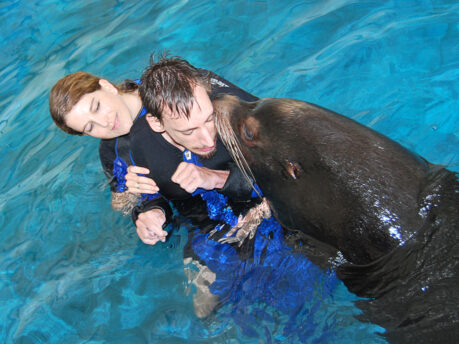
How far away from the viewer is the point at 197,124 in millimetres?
3248

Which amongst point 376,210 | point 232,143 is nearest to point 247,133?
point 232,143

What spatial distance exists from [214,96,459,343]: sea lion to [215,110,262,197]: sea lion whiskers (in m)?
0.22

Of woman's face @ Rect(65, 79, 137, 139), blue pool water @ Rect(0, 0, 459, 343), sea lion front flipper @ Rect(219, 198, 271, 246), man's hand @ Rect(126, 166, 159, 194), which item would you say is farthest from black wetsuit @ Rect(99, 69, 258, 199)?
sea lion front flipper @ Rect(219, 198, 271, 246)

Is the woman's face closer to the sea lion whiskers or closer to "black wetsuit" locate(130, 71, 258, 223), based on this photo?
"black wetsuit" locate(130, 71, 258, 223)

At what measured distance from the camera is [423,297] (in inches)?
100

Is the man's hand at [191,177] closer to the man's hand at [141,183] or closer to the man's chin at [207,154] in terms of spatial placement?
the man's chin at [207,154]

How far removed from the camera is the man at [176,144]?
3245mm

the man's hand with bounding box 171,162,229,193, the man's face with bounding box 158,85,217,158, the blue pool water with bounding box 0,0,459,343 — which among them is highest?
the man's face with bounding box 158,85,217,158

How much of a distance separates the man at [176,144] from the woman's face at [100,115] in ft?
0.45

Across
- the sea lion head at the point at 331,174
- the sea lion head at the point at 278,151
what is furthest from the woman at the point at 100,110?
the sea lion head at the point at 331,174

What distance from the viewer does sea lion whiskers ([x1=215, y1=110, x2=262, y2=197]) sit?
3268mm

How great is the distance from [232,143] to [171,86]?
0.53m

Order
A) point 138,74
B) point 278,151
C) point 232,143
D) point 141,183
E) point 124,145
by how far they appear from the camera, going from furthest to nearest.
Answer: point 138,74, point 124,145, point 141,183, point 232,143, point 278,151

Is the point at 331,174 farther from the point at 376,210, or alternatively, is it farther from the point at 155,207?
the point at 155,207
